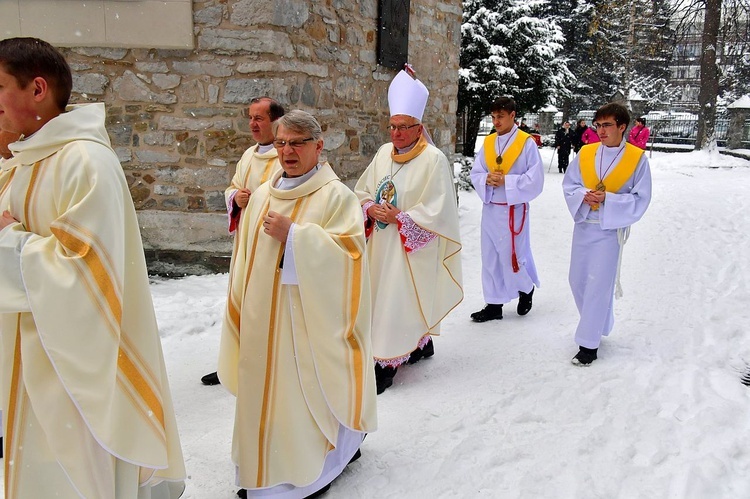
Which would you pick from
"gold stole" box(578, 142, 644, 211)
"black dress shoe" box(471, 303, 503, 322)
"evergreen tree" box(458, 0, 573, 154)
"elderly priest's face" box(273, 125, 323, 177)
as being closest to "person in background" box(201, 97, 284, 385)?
"elderly priest's face" box(273, 125, 323, 177)

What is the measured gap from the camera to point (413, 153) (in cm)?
415

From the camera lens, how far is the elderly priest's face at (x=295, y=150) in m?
2.55

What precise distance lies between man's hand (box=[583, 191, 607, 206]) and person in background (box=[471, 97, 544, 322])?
910 millimetres

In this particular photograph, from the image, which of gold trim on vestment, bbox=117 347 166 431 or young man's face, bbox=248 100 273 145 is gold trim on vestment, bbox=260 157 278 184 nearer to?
young man's face, bbox=248 100 273 145

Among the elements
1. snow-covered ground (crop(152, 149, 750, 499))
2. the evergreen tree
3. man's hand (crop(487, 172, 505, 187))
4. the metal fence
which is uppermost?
the evergreen tree

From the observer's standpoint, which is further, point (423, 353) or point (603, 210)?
point (423, 353)

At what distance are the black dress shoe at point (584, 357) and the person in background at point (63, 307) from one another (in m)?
3.32

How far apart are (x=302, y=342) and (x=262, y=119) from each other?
5.83 feet

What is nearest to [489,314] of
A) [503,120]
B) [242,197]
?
[503,120]

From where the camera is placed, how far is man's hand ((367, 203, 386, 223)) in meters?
4.03

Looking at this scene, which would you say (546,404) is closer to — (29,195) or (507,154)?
(507,154)

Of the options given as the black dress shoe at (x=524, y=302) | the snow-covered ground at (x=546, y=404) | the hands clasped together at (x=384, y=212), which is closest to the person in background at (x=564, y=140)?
the snow-covered ground at (x=546, y=404)

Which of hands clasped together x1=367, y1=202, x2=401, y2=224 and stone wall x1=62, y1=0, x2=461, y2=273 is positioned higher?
stone wall x1=62, y1=0, x2=461, y2=273

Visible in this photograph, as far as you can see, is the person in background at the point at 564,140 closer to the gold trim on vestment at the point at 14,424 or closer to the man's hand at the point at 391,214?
the man's hand at the point at 391,214
